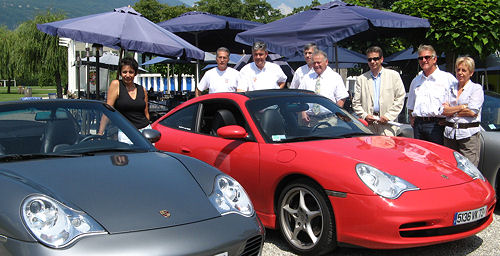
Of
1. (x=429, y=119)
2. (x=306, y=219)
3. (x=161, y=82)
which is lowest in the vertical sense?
(x=306, y=219)

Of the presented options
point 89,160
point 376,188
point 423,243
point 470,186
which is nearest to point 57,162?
point 89,160

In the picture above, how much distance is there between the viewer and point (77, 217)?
282cm

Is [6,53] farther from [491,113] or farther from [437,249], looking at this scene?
[437,249]

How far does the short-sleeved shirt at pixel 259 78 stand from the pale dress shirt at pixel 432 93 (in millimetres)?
2206

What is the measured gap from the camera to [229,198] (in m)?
3.43

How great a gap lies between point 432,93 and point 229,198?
11.9ft

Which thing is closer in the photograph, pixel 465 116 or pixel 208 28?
pixel 465 116

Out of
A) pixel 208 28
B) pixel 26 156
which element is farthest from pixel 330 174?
pixel 208 28

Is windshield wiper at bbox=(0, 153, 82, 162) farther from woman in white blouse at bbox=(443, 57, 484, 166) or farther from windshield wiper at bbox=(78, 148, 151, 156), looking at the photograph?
woman in white blouse at bbox=(443, 57, 484, 166)

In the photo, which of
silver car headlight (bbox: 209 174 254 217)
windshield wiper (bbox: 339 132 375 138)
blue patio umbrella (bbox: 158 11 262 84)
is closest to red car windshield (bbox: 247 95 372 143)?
windshield wiper (bbox: 339 132 375 138)

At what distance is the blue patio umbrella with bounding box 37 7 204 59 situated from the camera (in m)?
8.86

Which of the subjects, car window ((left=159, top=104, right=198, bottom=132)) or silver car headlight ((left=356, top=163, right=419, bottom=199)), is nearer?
silver car headlight ((left=356, top=163, right=419, bottom=199))

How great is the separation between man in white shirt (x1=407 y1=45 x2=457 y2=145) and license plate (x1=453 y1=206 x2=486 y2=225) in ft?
7.04

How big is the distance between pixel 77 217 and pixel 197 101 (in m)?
2.93
